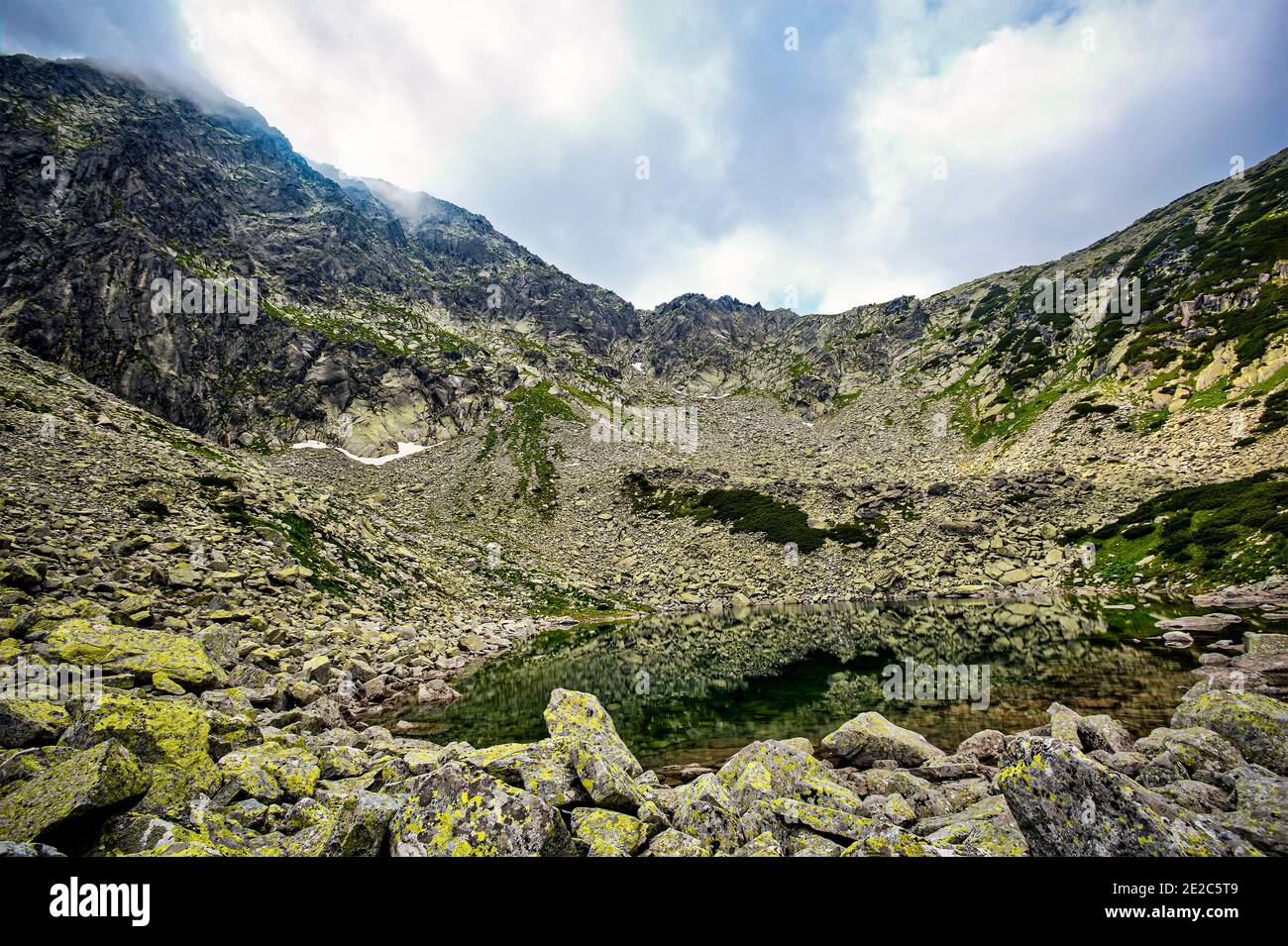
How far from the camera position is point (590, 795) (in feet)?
25.9

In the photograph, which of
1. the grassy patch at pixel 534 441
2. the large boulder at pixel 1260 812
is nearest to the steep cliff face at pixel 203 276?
the grassy patch at pixel 534 441

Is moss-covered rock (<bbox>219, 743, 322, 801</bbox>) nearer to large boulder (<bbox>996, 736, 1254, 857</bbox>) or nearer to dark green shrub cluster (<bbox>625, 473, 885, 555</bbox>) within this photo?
large boulder (<bbox>996, 736, 1254, 857</bbox>)

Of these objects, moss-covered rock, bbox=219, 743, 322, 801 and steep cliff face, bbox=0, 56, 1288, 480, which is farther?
steep cliff face, bbox=0, 56, 1288, 480

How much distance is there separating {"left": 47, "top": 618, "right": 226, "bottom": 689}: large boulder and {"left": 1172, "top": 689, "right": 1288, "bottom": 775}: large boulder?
26460mm

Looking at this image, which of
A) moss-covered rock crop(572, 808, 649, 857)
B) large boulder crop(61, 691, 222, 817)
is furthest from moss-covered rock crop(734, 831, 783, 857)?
large boulder crop(61, 691, 222, 817)

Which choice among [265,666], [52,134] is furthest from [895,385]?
[52,134]

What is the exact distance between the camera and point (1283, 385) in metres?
58.2

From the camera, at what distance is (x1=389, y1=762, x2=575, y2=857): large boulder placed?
584 cm

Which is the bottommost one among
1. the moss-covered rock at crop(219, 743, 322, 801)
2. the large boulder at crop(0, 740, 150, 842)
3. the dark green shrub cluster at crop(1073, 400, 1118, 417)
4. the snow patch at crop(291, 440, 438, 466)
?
the moss-covered rock at crop(219, 743, 322, 801)

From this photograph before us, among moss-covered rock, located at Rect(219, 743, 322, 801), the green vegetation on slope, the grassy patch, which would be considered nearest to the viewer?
moss-covered rock, located at Rect(219, 743, 322, 801)

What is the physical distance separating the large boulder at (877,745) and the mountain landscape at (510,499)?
4.0 inches

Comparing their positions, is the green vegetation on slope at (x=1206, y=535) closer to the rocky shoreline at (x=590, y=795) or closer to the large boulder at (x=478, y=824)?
the rocky shoreline at (x=590, y=795)
